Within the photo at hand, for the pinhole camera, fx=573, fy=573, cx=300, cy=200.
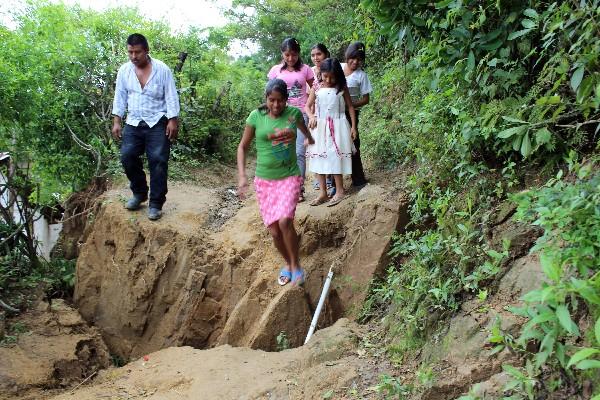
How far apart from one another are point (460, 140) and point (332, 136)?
1843 millimetres

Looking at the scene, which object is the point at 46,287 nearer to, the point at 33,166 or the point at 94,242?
the point at 94,242

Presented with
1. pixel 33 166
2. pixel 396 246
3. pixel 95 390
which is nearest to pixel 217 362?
pixel 95 390

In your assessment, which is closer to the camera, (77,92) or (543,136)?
(543,136)

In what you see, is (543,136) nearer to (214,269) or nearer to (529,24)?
(529,24)

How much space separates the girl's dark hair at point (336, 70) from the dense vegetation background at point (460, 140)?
1.51 ft

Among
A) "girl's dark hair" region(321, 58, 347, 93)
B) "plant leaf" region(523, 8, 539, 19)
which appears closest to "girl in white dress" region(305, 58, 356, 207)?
"girl's dark hair" region(321, 58, 347, 93)

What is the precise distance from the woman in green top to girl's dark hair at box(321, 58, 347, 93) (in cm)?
74

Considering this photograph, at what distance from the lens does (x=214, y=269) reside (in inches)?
243

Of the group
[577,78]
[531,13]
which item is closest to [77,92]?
[531,13]

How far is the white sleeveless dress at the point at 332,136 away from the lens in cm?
574

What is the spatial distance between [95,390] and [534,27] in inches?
178

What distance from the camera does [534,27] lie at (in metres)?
3.36

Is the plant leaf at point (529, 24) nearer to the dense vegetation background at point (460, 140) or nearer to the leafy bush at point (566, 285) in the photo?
the dense vegetation background at point (460, 140)

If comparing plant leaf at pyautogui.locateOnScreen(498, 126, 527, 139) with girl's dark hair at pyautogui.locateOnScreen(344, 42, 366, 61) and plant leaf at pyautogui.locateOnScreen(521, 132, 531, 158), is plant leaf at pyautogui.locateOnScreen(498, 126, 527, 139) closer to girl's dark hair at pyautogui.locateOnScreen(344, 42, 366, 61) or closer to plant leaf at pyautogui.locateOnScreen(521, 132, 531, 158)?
plant leaf at pyautogui.locateOnScreen(521, 132, 531, 158)
